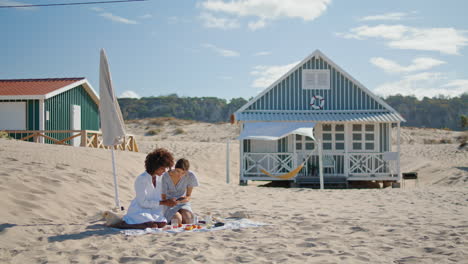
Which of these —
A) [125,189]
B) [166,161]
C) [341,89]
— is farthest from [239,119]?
[166,161]

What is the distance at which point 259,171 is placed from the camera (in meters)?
15.6

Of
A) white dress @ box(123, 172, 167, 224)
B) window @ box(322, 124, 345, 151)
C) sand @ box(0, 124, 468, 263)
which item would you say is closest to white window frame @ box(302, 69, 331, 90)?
window @ box(322, 124, 345, 151)

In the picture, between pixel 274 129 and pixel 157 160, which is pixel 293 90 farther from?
pixel 157 160

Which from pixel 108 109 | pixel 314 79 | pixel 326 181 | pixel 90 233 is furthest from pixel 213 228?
pixel 314 79

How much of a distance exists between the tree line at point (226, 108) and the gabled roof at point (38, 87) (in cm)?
4265

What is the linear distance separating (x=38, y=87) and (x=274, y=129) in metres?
10.4

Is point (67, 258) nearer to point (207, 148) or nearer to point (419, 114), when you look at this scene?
point (207, 148)

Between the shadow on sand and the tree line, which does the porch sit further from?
the tree line

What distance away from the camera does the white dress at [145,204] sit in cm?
586

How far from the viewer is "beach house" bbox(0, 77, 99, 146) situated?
16.7 m

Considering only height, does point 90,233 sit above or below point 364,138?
below

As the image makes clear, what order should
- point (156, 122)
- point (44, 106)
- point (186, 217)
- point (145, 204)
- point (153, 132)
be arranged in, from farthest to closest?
1. point (156, 122)
2. point (153, 132)
3. point (44, 106)
4. point (186, 217)
5. point (145, 204)

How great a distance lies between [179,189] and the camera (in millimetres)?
6375

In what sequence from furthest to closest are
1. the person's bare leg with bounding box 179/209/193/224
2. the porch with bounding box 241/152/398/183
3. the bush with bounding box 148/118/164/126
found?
the bush with bounding box 148/118/164/126 < the porch with bounding box 241/152/398/183 < the person's bare leg with bounding box 179/209/193/224
